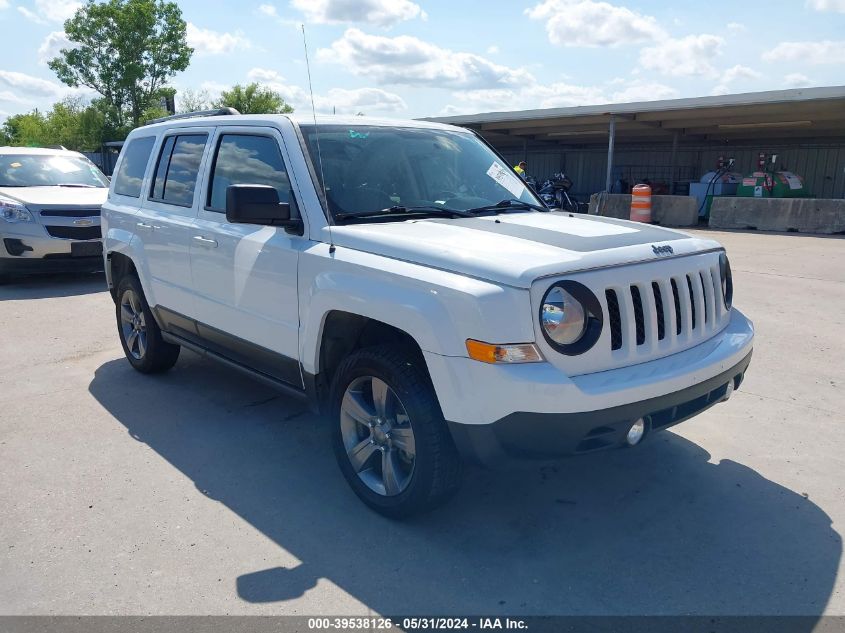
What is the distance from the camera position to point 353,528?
3.40 m

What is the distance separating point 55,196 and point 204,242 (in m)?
6.98

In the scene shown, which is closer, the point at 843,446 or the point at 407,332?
the point at 407,332

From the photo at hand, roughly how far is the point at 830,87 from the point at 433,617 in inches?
661

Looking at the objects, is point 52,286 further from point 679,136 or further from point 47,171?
point 679,136

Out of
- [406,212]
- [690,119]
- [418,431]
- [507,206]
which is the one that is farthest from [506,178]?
[690,119]

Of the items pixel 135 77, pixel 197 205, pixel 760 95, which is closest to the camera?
pixel 197 205

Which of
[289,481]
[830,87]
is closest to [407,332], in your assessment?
[289,481]

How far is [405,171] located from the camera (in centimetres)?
418

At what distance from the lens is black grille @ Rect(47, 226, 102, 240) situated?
9.62 metres

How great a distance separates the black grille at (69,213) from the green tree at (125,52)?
3771 centimetres

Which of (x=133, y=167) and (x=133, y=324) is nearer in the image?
(x=133, y=167)

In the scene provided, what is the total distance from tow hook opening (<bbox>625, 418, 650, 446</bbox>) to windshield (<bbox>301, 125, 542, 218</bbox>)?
1.74 metres

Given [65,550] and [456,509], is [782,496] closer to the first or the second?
[456,509]

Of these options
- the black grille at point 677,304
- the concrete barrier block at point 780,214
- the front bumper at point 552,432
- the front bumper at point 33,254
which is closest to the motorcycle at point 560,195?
the concrete barrier block at point 780,214
